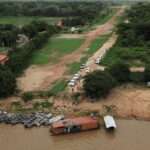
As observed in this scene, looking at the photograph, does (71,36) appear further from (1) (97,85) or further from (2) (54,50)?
(1) (97,85)

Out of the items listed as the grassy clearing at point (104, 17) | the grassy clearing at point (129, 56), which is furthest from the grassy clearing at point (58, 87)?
the grassy clearing at point (104, 17)

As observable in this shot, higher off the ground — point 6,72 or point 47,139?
point 6,72

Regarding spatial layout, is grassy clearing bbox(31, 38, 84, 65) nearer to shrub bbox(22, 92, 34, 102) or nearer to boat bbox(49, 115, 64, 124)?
shrub bbox(22, 92, 34, 102)

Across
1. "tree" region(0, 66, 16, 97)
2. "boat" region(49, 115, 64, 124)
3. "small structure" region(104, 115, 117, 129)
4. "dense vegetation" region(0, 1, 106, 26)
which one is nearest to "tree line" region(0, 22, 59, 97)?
"tree" region(0, 66, 16, 97)

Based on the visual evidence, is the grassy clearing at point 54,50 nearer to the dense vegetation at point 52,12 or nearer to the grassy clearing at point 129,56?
the grassy clearing at point 129,56

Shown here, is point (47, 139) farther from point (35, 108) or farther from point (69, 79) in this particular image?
point (69, 79)

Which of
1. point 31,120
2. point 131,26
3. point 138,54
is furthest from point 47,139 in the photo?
point 131,26
